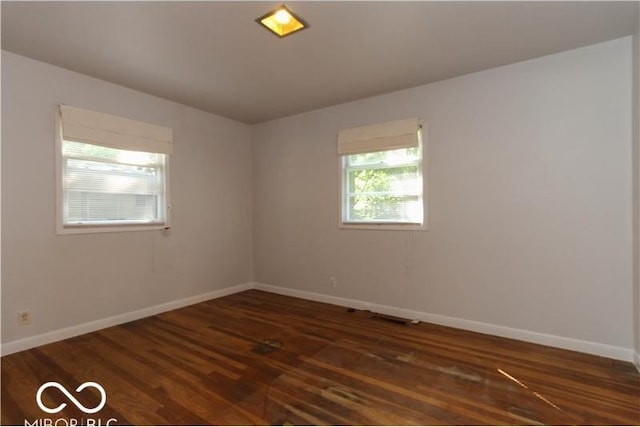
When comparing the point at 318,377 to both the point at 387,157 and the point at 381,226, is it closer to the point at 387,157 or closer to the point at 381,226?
the point at 381,226

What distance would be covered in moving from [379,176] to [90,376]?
3.27 meters

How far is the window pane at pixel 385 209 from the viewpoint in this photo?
11.6ft

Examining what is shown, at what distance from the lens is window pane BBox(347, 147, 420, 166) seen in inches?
139

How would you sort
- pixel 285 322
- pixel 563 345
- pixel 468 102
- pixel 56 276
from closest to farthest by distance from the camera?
pixel 563 345
pixel 56 276
pixel 468 102
pixel 285 322

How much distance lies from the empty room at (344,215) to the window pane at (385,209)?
0.10 feet

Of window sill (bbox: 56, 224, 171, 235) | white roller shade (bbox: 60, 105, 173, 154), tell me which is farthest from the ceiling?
window sill (bbox: 56, 224, 171, 235)

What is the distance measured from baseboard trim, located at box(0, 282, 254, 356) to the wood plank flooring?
0.31ft

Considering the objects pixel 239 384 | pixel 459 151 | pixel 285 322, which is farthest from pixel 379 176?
pixel 239 384

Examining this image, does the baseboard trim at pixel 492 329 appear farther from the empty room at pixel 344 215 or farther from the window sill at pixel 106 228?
the window sill at pixel 106 228

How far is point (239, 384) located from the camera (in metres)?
2.17

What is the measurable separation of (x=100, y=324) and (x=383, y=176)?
3.47 m

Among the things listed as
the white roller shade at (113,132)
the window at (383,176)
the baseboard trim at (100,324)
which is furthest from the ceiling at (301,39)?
the baseboard trim at (100,324)

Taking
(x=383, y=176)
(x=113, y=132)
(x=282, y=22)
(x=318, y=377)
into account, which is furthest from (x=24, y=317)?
(x=383, y=176)

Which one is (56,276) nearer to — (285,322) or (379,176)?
(285,322)
